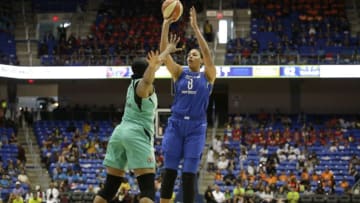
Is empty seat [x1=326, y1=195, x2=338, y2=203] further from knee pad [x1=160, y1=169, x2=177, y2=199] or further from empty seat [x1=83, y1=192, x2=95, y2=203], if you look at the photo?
knee pad [x1=160, y1=169, x2=177, y2=199]

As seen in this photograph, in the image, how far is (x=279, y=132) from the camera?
26.9 m

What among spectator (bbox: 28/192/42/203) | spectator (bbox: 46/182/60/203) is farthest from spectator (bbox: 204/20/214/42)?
spectator (bbox: 28/192/42/203)

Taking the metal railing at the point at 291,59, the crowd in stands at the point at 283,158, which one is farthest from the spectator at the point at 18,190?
the metal railing at the point at 291,59

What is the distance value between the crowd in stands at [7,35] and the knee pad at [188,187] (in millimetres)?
22268

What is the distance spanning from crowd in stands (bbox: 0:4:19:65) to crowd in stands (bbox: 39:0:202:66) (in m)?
1.39

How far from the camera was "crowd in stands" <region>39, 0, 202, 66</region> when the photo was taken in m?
28.4

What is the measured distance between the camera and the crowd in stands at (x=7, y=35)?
28.7 meters

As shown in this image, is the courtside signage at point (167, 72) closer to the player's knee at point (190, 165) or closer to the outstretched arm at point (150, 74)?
the player's knee at point (190, 165)

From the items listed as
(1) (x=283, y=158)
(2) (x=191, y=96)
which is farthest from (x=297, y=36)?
(2) (x=191, y=96)

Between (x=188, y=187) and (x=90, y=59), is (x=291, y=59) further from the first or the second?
(x=188, y=187)

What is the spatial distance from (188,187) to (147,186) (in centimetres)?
74

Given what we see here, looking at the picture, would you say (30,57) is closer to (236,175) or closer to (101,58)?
(101,58)

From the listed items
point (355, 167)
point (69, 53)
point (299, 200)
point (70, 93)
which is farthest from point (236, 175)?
point (70, 93)

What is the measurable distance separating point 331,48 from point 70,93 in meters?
13.5
